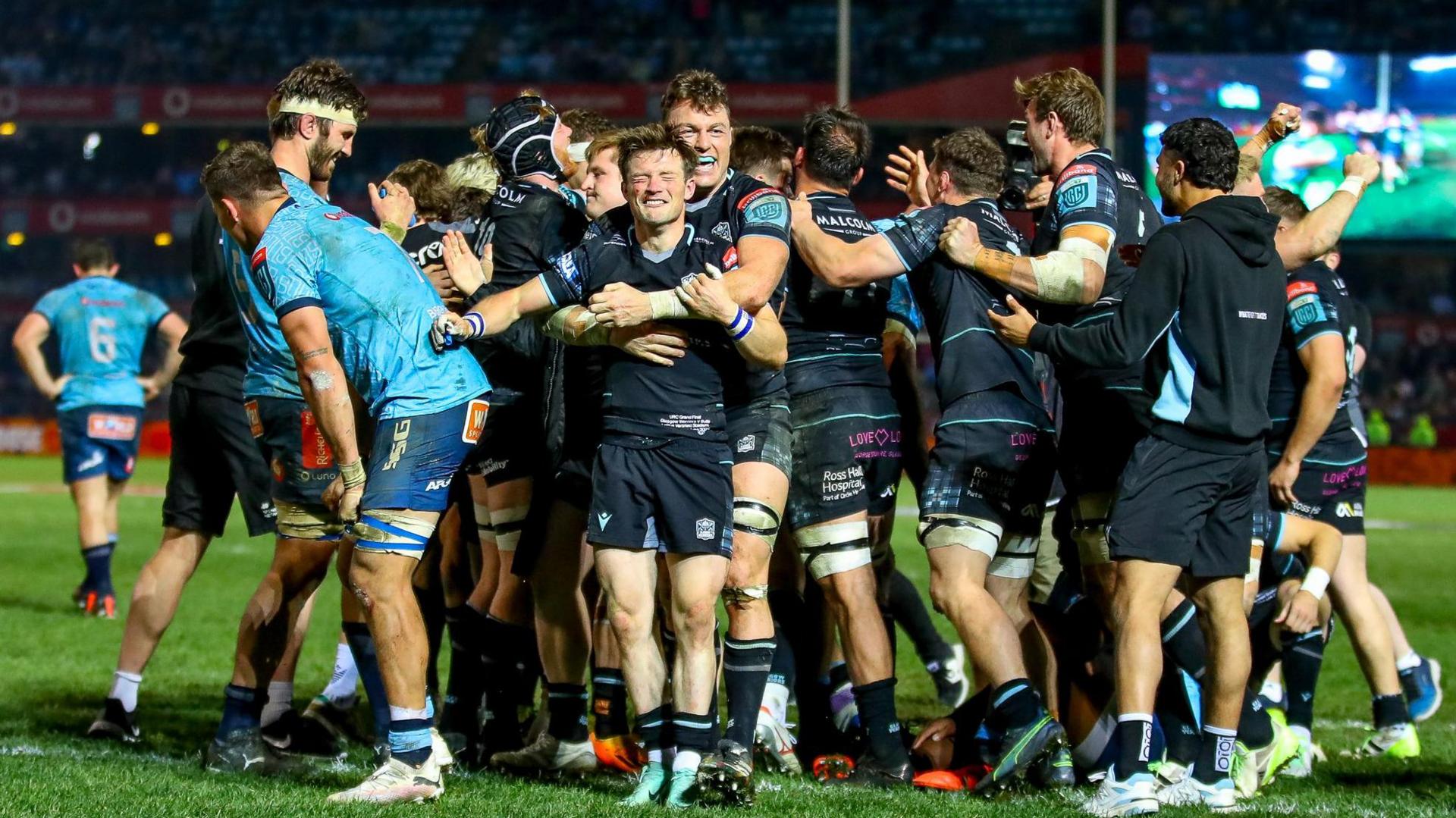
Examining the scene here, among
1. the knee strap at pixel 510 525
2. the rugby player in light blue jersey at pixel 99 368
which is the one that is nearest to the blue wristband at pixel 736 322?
the knee strap at pixel 510 525

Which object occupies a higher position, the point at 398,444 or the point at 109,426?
the point at 398,444

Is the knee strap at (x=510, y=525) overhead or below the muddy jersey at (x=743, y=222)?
below

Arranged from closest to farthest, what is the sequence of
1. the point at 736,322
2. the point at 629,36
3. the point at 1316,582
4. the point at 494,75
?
→ the point at 736,322
the point at 1316,582
the point at 494,75
the point at 629,36

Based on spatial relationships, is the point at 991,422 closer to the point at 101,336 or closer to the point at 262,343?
the point at 262,343

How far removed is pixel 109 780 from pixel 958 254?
3.42 metres

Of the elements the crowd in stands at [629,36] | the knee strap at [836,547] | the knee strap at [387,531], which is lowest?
the knee strap at [836,547]

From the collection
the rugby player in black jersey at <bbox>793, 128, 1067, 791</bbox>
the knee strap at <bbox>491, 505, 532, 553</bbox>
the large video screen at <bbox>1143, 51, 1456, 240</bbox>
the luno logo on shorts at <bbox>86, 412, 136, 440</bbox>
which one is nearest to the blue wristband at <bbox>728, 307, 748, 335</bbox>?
the rugby player in black jersey at <bbox>793, 128, 1067, 791</bbox>

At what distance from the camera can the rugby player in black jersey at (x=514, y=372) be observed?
616cm

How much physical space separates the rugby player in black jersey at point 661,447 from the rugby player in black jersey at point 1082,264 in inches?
37.7

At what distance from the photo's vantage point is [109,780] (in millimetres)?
5418

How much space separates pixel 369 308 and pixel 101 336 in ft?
22.1

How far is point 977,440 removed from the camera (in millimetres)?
5777

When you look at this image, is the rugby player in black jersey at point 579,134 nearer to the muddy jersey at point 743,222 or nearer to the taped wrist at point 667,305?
the muddy jersey at point 743,222

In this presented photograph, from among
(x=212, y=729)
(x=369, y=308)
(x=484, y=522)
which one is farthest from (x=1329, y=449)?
(x=212, y=729)
